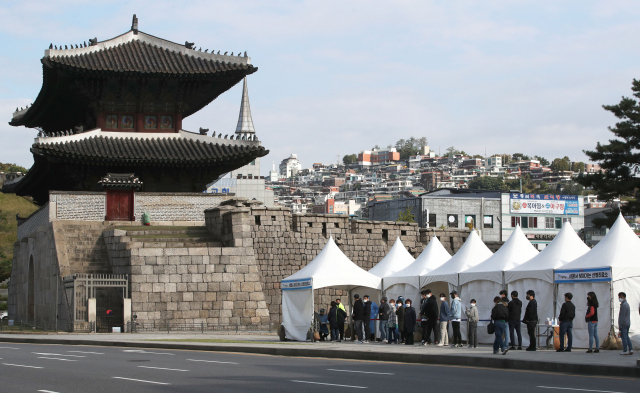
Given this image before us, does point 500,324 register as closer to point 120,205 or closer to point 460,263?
point 460,263

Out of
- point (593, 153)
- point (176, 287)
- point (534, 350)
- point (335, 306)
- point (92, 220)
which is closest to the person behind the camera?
point (534, 350)

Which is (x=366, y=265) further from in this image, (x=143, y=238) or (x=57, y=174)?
Answer: (x=57, y=174)

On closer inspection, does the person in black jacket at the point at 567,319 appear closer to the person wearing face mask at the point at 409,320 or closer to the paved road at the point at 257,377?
the paved road at the point at 257,377

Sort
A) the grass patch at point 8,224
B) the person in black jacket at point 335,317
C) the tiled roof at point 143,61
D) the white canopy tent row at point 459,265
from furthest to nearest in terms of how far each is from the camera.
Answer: the grass patch at point 8,224 < the tiled roof at point 143,61 < the person in black jacket at point 335,317 < the white canopy tent row at point 459,265

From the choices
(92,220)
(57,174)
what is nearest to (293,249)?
(92,220)

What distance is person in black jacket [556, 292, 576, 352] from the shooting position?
18641 millimetres

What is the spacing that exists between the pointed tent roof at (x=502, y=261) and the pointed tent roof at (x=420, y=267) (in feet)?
6.48

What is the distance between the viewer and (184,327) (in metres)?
29.5

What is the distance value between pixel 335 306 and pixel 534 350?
22.8ft

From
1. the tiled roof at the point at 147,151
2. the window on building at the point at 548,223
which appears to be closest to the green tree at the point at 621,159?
the tiled roof at the point at 147,151

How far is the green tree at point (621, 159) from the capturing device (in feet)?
145

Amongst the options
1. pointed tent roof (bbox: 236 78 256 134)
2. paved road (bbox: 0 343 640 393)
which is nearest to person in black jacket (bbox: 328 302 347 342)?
paved road (bbox: 0 343 640 393)

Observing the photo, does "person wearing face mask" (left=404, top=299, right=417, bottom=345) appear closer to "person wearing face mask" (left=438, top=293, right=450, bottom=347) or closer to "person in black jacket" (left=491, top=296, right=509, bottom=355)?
"person wearing face mask" (left=438, top=293, right=450, bottom=347)

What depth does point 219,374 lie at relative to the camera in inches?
565
